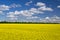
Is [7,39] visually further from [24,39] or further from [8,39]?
[24,39]

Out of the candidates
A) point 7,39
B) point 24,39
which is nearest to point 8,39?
A: point 7,39

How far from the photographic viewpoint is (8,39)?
37.9 ft

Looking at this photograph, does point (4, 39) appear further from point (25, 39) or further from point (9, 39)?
point (25, 39)

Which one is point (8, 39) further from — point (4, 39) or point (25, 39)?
point (25, 39)

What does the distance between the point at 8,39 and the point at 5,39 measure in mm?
244

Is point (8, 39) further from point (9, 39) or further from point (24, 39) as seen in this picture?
point (24, 39)

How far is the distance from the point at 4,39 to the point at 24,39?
63.8 inches

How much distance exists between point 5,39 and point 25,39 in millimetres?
1624

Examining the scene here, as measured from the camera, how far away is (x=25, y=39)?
11.4m

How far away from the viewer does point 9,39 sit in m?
11.5

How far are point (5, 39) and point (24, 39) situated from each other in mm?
1546

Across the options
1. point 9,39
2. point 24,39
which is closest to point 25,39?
point 24,39

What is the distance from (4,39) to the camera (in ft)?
37.5

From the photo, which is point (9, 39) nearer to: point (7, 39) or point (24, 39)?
point (7, 39)
